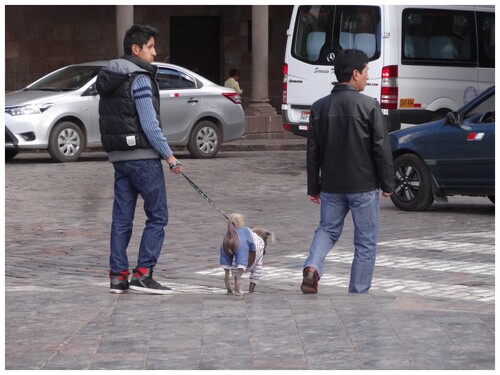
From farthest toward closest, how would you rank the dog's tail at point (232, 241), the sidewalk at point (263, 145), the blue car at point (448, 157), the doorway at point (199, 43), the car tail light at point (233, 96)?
the doorway at point (199, 43)
the sidewalk at point (263, 145)
the car tail light at point (233, 96)
the blue car at point (448, 157)
the dog's tail at point (232, 241)

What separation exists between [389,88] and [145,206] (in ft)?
38.3

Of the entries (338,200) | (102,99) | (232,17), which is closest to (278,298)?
(338,200)

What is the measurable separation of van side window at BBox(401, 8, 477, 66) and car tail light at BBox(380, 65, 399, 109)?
1.01ft

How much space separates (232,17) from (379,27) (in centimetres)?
1346

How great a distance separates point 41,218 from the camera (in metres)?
14.5

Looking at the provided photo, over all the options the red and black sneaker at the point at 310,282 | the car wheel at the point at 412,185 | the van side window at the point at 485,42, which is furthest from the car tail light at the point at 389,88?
the red and black sneaker at the point at 310,282

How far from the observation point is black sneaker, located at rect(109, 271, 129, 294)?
908 cm

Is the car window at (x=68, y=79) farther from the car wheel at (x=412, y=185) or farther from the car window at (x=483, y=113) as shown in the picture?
the car window at (x=483, y=113)

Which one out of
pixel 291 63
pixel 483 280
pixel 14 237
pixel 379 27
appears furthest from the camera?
pixel 291 63

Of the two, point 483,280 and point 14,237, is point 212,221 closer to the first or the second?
point 14,237

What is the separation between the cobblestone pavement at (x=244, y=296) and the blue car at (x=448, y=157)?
0.81 ft

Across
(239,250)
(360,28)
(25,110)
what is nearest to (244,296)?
(239,250)

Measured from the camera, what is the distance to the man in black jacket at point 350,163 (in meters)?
8.73

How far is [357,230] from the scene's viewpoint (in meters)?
8.92
